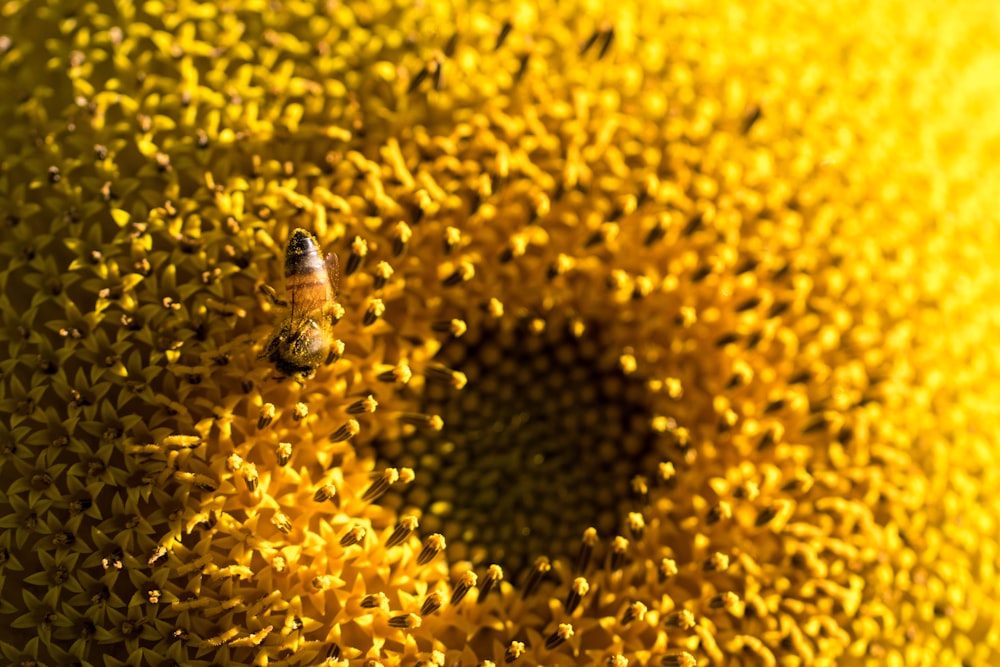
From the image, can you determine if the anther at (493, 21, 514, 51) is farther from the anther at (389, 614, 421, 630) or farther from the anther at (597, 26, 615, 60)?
the anther at (389, 614, 421, 630)

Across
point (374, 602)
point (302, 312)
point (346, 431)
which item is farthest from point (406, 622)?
point (302, 312)

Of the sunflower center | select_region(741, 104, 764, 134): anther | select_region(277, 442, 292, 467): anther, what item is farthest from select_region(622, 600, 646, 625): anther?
select_region(741, 104, 764, 134): anther

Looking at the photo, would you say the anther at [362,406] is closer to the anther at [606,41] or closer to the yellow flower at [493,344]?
the yellow flower at [493,344]

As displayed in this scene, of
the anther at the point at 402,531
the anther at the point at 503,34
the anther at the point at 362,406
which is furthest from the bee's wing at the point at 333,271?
the anther at the point at 503,34

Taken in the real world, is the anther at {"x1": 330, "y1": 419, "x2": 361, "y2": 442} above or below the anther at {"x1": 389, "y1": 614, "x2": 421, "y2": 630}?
above

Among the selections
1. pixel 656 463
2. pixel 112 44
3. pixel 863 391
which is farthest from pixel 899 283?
pixel 112 44

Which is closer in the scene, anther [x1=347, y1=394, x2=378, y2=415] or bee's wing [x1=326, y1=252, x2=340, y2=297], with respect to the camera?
bee's wing [x1=326, y1=252, x2=340, y2=297]
